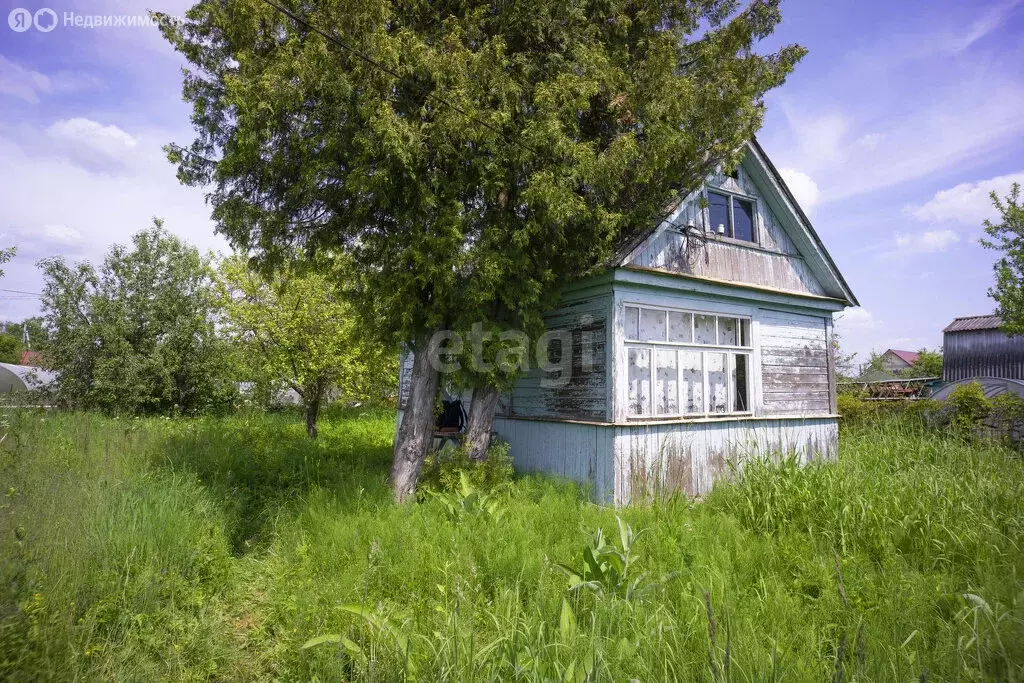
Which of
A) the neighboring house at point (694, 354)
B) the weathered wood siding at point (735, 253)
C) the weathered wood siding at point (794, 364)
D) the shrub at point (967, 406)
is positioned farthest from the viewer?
the shrub at point (967, 406)

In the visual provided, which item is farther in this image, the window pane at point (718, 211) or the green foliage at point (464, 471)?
the window pane at point (718, 211)

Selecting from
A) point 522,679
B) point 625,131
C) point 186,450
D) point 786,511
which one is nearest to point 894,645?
point 522,679

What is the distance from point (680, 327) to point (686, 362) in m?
0.60

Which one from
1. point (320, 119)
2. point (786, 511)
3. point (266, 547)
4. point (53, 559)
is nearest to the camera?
point (53, 559)

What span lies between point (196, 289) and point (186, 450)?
11.2m

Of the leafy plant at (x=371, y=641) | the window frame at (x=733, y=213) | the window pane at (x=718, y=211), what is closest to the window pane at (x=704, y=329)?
the window frame at (x=733, y=213)

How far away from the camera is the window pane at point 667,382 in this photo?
316 inches

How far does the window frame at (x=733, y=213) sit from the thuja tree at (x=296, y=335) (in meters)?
7.55

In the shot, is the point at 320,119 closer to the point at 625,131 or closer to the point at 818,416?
→ the point at 625,131

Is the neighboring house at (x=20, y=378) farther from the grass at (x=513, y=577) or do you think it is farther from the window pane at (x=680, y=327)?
the window pane at (x=680, y=327)

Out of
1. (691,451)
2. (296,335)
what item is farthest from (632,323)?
(296,335)

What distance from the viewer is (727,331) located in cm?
884

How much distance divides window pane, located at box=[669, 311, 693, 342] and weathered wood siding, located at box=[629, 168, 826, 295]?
0.70 meters

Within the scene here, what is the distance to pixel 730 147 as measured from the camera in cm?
670
